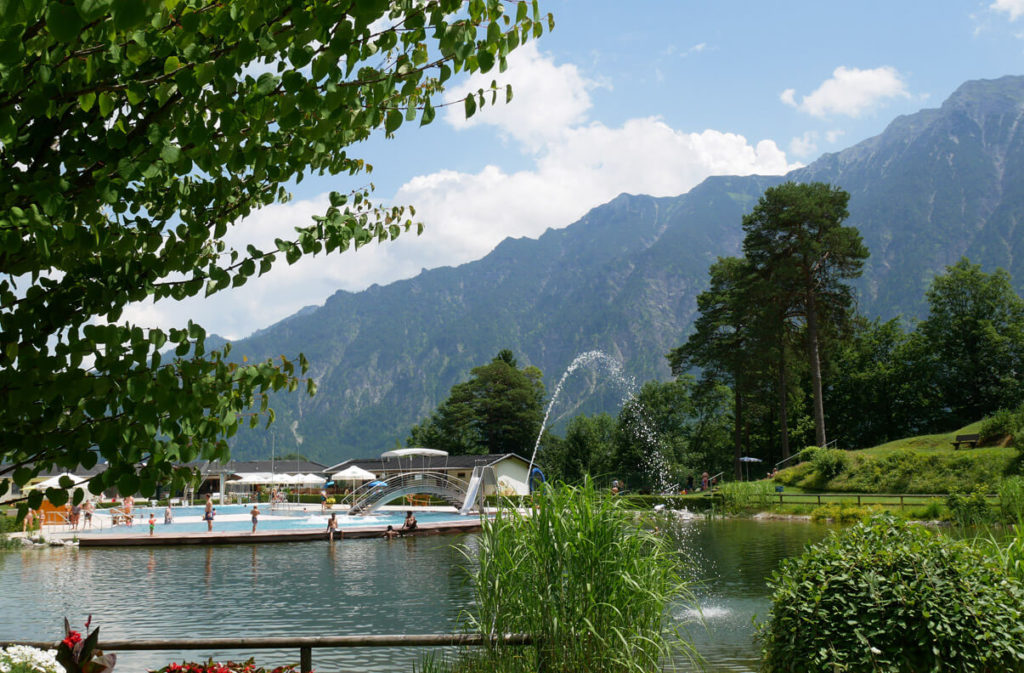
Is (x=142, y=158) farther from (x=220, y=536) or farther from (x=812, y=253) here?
(x=812, y=253)

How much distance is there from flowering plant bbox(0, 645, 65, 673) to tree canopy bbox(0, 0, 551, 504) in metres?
2.49

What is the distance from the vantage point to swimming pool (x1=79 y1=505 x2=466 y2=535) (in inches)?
1423

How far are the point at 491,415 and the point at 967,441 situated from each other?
5967cm

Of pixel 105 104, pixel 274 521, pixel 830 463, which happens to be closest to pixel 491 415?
pixel 274 521

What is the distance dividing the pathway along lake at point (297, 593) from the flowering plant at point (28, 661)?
3.21 metres

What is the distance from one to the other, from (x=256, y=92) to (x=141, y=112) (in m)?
0.53

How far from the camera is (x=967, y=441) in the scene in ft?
125

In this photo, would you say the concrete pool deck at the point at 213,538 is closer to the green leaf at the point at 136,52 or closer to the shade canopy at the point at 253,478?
the green leaf at the point at 136,52

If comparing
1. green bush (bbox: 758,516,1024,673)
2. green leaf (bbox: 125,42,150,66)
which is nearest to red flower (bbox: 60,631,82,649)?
green leaf (bbox: 125,42,150,66)

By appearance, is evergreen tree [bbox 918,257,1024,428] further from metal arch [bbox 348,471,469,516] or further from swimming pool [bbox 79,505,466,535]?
swimming pool [bbox 79,505,466,535]

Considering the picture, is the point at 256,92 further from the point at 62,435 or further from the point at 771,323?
the point at 771,323

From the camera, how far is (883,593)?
6094mm

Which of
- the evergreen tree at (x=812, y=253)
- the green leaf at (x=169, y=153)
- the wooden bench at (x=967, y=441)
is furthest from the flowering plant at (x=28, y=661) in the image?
the evergreen tree at (x=812, y=253)

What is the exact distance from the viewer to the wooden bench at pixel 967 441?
37531 mm
